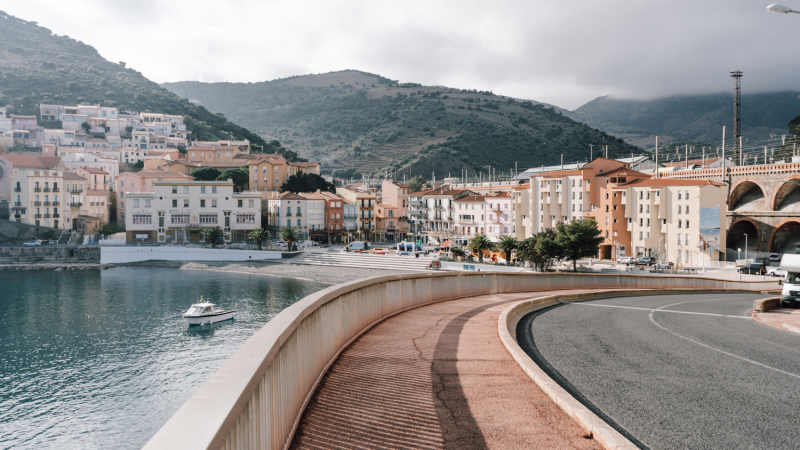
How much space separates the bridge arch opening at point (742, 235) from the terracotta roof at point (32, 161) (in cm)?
10837

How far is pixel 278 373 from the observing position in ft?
14.4

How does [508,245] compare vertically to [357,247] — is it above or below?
above

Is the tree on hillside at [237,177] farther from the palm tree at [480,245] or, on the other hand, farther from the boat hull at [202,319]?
the boat hull at [202,319]

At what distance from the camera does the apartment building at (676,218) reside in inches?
2168

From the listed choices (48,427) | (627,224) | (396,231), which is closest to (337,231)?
(396,231)

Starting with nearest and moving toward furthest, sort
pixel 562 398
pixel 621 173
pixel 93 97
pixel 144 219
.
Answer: pixel 562 398
pixel 621 173
pixel 144 219
pixel 93 97

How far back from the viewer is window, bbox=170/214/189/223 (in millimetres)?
80250

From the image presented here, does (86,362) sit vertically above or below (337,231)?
below

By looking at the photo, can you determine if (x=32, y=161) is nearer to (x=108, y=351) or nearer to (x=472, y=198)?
(x=472, y=198)

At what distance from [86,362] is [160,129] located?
130 m

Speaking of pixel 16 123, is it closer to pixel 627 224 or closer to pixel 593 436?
pixel 627 224

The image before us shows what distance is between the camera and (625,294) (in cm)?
2325

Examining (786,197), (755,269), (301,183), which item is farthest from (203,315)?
(786,197)

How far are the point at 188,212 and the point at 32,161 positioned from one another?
4027 cm
